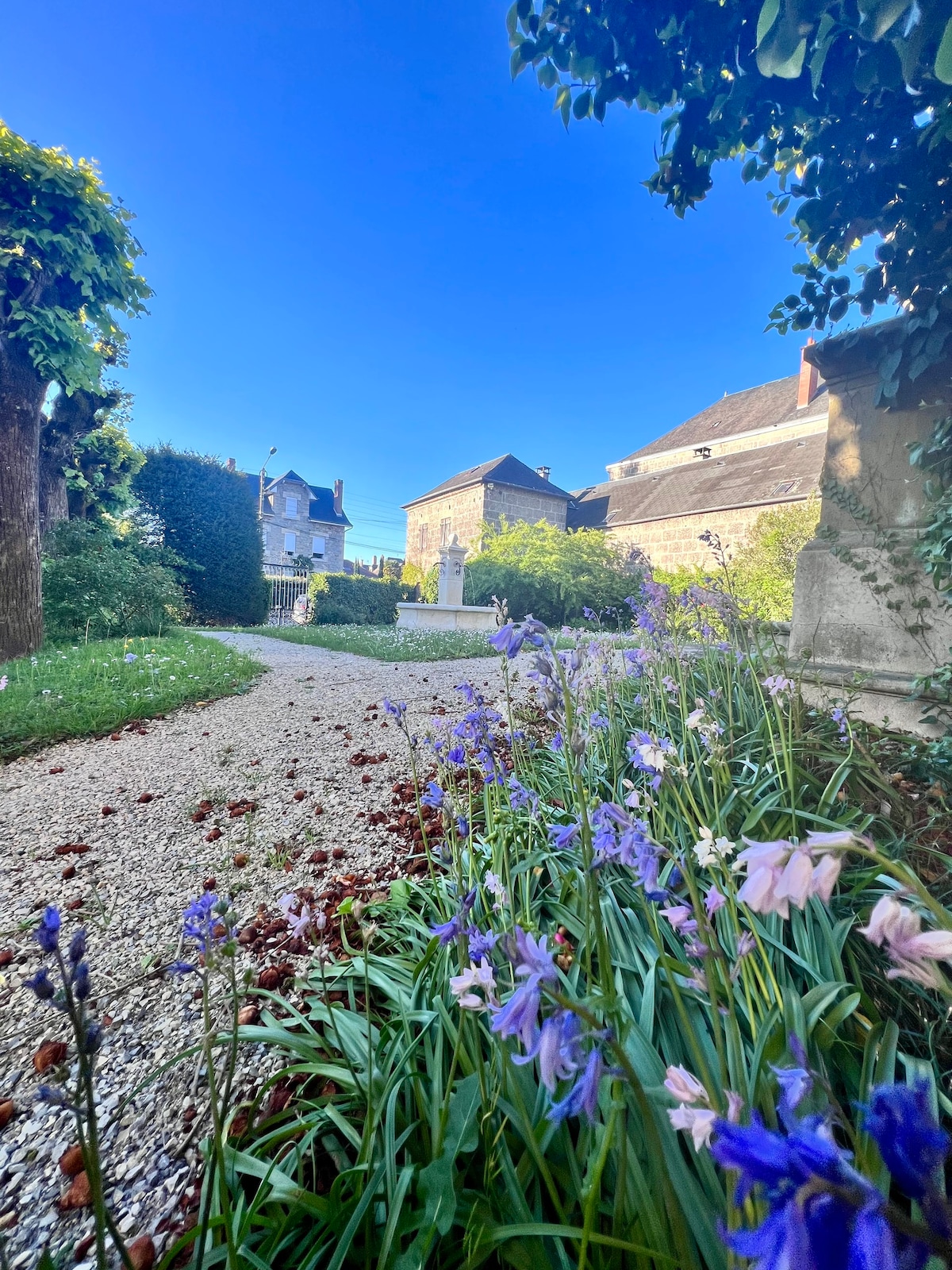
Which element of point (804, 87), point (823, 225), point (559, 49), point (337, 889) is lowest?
point (337, 889)

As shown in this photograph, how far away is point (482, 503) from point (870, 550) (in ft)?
68.3

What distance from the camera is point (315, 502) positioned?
1364 inches

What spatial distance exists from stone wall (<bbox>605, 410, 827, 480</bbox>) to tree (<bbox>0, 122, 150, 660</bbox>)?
23.1 m

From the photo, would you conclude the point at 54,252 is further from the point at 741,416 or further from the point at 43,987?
the point at 741,416

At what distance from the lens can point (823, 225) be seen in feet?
8.35

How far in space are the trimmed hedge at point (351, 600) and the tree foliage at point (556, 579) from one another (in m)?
2.72

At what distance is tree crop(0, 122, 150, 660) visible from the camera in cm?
560

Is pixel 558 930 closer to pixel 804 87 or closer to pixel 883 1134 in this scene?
pixel 883 1134

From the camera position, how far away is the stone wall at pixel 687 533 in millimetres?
18736

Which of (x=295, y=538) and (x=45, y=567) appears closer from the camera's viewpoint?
(x=45, y=567)

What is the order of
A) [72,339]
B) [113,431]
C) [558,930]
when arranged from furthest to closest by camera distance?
1. [113,431]
2. [72,339]
3. [558,930]

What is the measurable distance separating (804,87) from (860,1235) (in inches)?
136

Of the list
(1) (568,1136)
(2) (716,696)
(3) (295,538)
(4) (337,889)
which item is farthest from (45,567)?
(3) (295,538)

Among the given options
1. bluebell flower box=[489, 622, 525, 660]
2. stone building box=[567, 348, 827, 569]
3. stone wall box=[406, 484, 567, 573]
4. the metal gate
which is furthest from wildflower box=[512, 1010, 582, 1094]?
stone wall box=[406, 484, 567, 573]
